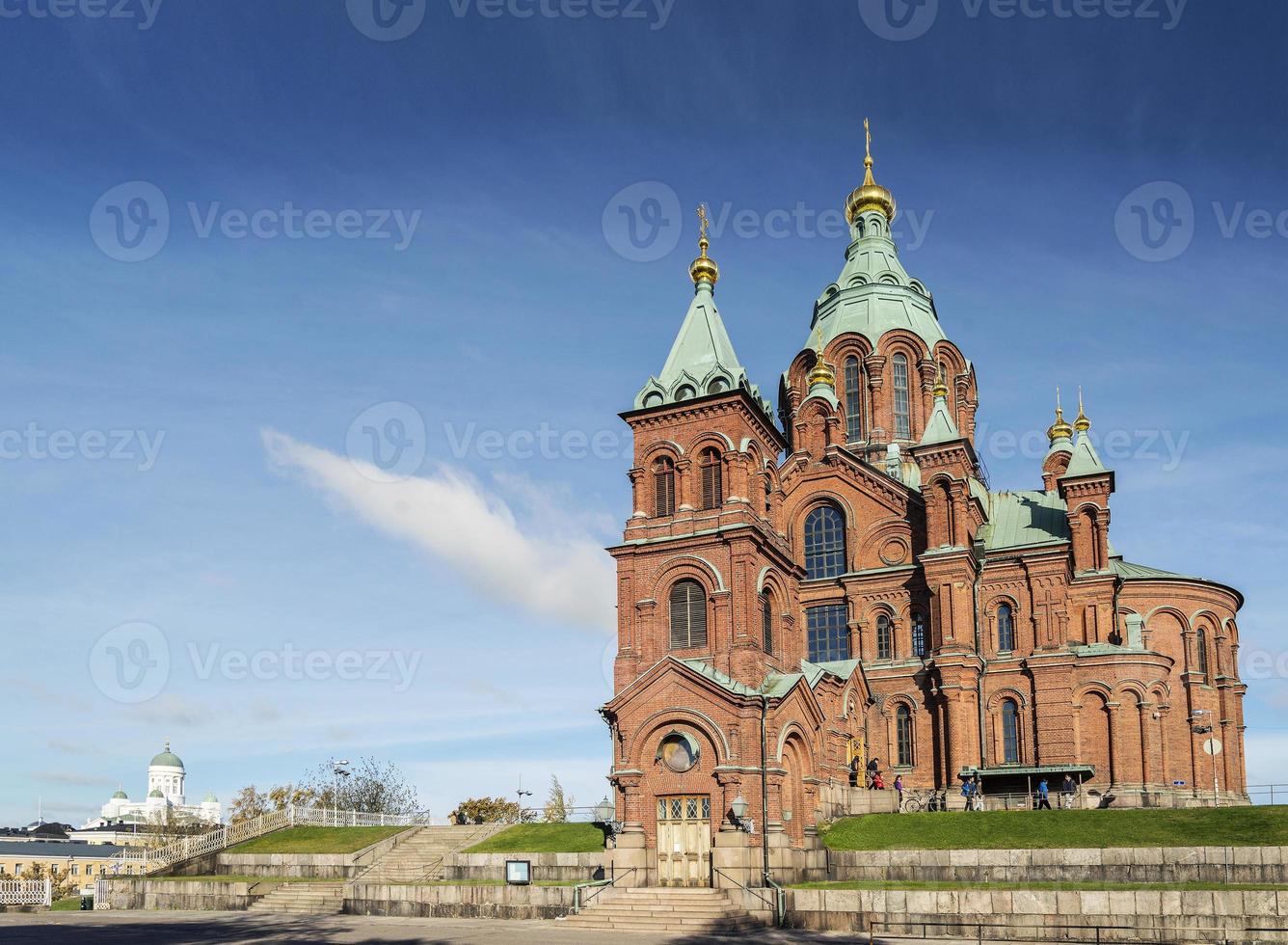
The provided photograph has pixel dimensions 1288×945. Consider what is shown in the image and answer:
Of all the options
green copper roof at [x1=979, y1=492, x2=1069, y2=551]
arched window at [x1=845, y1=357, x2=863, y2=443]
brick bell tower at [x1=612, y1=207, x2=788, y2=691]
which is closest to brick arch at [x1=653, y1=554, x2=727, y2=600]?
brick bell tower at [x1=612, y1=207, x2=788, y2=691]

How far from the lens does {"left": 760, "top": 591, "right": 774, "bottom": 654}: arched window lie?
1535 inches

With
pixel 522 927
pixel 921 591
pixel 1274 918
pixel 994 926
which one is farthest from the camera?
pixel 921 591

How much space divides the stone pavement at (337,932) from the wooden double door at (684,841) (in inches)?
158

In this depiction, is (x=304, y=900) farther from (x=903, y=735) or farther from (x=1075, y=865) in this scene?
(x=1075, y=865)

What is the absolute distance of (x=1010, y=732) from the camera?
43.9 m

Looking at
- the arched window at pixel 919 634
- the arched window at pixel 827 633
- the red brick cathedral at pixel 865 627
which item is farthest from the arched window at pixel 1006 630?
the arched window at pixel 827 633

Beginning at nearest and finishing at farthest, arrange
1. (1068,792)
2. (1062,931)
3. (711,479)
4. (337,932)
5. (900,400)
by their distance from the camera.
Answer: (1062,931) → (337,932) → (711,479) → (1068,792) → (900,400)

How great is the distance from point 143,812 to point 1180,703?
468 feet

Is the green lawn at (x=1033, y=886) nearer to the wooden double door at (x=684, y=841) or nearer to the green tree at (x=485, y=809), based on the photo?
the wooden double door at (x=684, y=841)

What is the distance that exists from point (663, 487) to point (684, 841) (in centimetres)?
1185

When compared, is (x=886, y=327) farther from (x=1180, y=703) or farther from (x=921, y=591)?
(x=1180, y=703)

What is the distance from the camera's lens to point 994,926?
89.5 ft

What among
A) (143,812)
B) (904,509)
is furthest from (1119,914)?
(143,812)

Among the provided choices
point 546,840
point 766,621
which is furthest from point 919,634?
point 546,840
